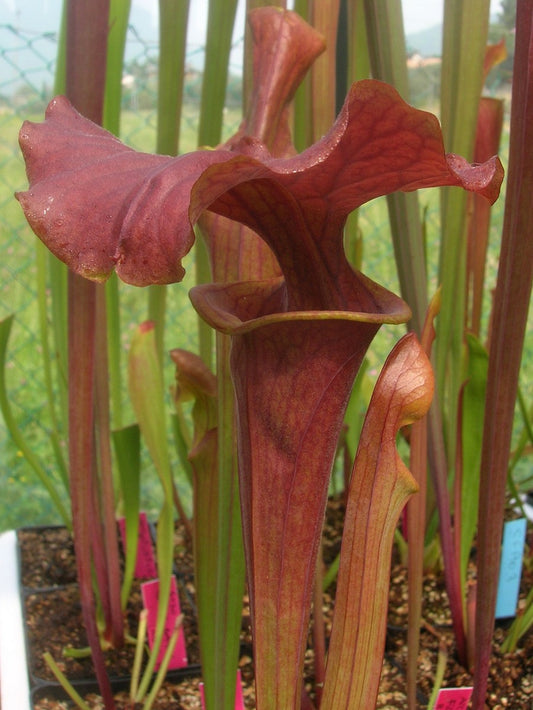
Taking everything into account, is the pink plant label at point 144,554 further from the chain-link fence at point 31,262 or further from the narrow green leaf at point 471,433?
the chain-link fence at point 31,262

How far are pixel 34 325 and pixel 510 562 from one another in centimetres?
195

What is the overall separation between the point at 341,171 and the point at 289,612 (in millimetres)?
245

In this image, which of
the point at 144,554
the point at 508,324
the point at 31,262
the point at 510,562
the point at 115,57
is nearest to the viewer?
the point at 508,324

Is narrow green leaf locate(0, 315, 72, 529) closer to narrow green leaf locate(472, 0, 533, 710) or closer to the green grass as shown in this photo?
narrow green leaf locate(472, 0, 533, 710)

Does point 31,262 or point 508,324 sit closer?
point 508,324

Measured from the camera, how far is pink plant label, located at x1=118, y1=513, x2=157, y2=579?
3.56 feet

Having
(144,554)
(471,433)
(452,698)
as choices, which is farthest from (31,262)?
(452,698)

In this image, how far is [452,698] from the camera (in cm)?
71

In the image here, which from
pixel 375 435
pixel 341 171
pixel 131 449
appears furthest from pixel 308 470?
pixel 131 449

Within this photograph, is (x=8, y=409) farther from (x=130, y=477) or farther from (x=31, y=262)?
(x=31, y=262)

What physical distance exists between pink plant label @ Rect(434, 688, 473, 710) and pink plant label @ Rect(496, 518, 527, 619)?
219mm

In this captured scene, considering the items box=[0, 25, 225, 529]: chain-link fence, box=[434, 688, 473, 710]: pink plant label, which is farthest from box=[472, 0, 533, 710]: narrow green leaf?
box=[0, 25, 225, 529]: chain-link fence

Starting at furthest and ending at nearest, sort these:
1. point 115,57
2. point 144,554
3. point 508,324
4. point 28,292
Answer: point 28,292 < point 144,554 < point 115,57 < point 508,324

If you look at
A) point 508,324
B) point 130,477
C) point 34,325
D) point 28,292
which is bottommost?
point 130,477
